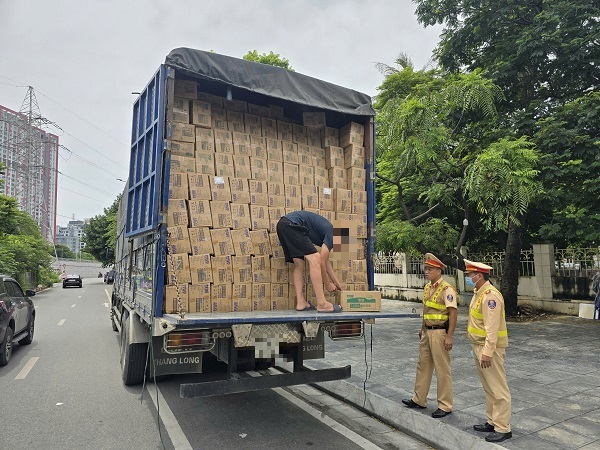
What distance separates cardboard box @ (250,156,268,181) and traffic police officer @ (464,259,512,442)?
2489 millimetres

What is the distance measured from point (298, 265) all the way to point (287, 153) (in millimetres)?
1428

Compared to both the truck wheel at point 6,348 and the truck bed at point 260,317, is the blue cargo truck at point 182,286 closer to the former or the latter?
the truck bed at point 260,317

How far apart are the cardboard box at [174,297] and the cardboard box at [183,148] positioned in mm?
1318

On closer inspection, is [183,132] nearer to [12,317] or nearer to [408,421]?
[408,421]

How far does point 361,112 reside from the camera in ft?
16.8

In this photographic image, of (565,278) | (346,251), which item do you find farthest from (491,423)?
(565,278)

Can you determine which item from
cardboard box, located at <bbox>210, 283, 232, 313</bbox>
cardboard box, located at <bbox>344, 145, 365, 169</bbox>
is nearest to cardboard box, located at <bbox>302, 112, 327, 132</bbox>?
cardboard box, located at <bbox>344, 145, 365, 169</bbox>

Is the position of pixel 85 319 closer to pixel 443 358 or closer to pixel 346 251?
pixel 346 251

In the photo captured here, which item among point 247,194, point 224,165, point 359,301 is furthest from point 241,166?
point 359,301

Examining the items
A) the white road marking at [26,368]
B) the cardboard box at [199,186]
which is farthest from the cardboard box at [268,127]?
the white road marking at [26,368]

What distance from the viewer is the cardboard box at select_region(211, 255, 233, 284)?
4246 mm

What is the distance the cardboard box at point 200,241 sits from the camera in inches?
164

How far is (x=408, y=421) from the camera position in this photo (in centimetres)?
419

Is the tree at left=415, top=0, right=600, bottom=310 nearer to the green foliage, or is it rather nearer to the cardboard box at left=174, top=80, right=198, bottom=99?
the green foliage
